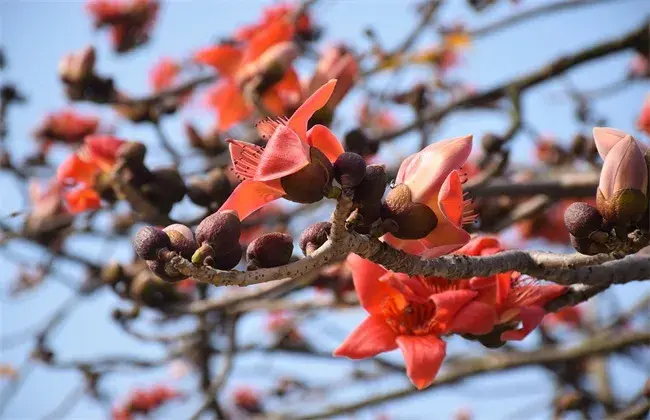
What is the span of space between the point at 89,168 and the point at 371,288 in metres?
0.83

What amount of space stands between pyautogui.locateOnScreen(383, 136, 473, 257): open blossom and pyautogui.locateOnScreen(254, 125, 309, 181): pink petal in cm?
15

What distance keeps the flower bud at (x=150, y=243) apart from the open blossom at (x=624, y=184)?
58cm

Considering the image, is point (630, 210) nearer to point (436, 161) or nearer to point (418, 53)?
point (436, 161)

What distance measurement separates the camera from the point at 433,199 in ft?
3.09

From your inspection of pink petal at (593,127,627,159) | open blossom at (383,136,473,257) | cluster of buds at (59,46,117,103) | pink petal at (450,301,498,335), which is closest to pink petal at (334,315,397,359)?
pink petal at (450,301,498,335)

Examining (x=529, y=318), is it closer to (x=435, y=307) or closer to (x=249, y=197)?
(x=435, y=307)

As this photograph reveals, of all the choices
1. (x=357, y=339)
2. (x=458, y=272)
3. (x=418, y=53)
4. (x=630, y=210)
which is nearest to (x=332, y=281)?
(x=357, y=339)

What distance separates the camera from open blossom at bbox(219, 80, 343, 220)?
0.84 meters

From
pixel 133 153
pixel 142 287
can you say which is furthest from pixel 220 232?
pixel 142 287

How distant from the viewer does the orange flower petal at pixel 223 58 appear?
7.02 ft

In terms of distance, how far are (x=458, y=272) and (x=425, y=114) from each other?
1.51 m

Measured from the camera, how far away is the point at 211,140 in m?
2.32

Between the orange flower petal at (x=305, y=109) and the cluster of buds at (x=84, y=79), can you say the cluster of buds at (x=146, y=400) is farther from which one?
the orange flower petal at (x=305, y=109)

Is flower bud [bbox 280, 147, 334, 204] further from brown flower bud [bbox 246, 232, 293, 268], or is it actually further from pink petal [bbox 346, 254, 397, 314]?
pink petal [bbox 346, 254, 397, 314]
